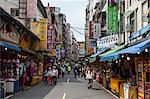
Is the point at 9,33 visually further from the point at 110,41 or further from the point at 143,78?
the point at 143,78

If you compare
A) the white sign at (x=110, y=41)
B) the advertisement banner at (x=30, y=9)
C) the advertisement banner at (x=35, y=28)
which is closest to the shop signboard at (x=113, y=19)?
the white sign at (x=110, y=41)

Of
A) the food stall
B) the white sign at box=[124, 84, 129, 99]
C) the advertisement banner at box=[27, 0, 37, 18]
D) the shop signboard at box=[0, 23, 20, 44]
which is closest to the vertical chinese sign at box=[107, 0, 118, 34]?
the advertisement banner at box=[27, 0, 37, 18]

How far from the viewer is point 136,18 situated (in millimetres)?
29812

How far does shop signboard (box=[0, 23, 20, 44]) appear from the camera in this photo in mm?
26875

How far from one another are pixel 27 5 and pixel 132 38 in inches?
401

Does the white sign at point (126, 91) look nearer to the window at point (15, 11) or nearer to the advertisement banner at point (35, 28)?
the window at point (15, 11)

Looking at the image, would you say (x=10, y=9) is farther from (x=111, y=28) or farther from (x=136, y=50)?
(x=136, y=50)

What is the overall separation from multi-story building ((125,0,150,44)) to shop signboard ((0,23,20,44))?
8.71m

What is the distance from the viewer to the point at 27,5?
3309 cm

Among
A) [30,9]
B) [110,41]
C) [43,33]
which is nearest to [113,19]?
[110,41]

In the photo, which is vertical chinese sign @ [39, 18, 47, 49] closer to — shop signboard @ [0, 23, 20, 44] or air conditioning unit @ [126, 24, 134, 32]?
shop signboard @ [0, 23, 20, 44]

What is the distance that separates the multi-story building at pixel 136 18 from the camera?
25.5 meters

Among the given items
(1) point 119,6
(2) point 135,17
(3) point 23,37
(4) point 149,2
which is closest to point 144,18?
(4) point 149,2

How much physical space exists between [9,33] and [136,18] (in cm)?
946
